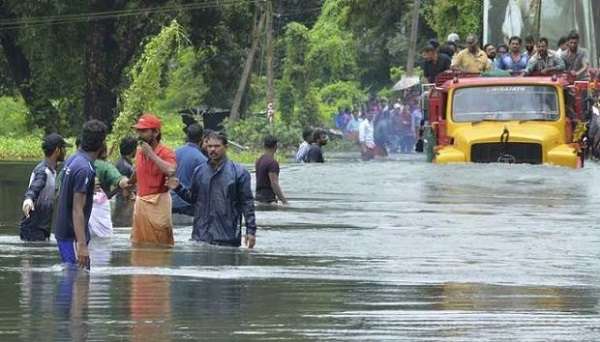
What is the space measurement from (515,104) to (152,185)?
12582 millimetres

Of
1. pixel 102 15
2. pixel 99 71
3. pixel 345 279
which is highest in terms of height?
pixel 102 15

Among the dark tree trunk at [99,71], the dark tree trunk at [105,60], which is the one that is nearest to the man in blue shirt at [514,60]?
the dark tree trunk at [105,60]

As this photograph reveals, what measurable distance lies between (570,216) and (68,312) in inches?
425

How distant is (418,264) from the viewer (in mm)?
15648

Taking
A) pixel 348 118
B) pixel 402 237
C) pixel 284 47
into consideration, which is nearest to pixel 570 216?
pixel 402 237

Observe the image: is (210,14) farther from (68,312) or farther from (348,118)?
(68,312)

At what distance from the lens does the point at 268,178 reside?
23.3 meters

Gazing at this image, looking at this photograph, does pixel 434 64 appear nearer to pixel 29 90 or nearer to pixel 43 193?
pixel 43 193

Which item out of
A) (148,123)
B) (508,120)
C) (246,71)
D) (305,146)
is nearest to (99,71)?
(246,71)

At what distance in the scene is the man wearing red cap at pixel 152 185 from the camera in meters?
15.9

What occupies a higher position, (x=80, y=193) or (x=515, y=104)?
(x=515, y=104)

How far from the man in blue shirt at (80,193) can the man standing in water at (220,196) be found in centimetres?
243

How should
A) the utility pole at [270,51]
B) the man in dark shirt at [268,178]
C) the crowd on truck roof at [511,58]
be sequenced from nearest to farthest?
the man in dark shirt at [268,178] < the crowd on truck roof at [511,58] < the utility pole at [270,51]

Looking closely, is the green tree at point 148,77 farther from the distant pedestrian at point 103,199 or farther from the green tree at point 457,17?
the distant pedestrian at point 103,199
